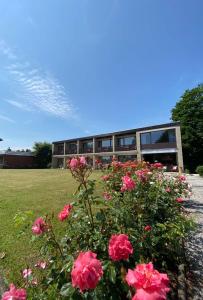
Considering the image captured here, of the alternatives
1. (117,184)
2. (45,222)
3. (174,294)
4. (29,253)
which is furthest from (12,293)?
(117,184)

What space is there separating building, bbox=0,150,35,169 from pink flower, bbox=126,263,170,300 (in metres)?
46.3

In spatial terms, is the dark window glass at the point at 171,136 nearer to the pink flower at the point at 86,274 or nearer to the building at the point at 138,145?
the building at the point at 138,145

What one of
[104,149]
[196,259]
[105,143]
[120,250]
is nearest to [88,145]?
[105,143]

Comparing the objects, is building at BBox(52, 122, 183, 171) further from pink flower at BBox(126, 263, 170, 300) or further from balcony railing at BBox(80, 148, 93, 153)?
pink flower at BBox(126, 263, 170, 300)

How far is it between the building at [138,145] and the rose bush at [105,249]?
19.3 m

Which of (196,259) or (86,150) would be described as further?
(86,150)

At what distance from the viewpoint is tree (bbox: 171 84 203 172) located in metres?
32.0

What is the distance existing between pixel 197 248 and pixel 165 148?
23125 millimetres

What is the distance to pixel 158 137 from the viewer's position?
1048 inches

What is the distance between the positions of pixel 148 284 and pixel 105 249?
998 millimetres

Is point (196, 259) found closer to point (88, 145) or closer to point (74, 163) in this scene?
point (74, 163)

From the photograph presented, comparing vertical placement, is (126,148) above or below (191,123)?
below

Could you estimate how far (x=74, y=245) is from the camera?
208cm

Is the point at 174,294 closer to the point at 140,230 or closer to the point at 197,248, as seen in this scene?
the point at 140,230
